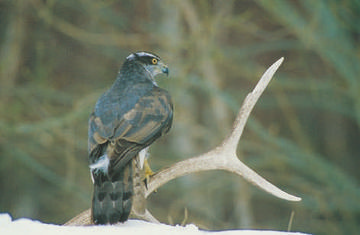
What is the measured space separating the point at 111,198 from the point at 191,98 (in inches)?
207

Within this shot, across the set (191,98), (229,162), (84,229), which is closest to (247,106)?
(229,162)

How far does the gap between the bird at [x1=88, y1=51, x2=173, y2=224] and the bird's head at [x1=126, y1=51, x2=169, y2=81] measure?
90 mm

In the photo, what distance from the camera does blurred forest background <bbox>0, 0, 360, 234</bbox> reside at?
19.3 feet

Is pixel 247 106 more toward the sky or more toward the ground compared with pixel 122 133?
more toward the sky

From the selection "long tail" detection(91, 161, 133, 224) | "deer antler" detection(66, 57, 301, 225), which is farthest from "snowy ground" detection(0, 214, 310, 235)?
"deer antler" detection(66, 57, 301, 225)

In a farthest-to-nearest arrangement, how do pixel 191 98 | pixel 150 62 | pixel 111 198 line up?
pixel 191 98
pixel 150 62
pixel 111 198

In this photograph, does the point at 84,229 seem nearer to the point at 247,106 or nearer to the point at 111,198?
the point at 111,198

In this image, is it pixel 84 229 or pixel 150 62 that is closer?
pixel 84 229

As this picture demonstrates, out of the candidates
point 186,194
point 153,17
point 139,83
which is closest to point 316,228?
point 186,194

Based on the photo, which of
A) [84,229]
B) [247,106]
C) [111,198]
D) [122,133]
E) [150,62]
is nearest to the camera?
[84,229]

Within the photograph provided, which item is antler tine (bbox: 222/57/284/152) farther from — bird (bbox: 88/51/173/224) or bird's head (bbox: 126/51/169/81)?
bird's head (bbox: 126/51/169/81)

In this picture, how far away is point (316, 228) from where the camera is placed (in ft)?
22.6

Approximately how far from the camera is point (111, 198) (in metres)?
2.90

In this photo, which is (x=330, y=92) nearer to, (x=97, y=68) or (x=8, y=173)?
(x=97, y=68)
